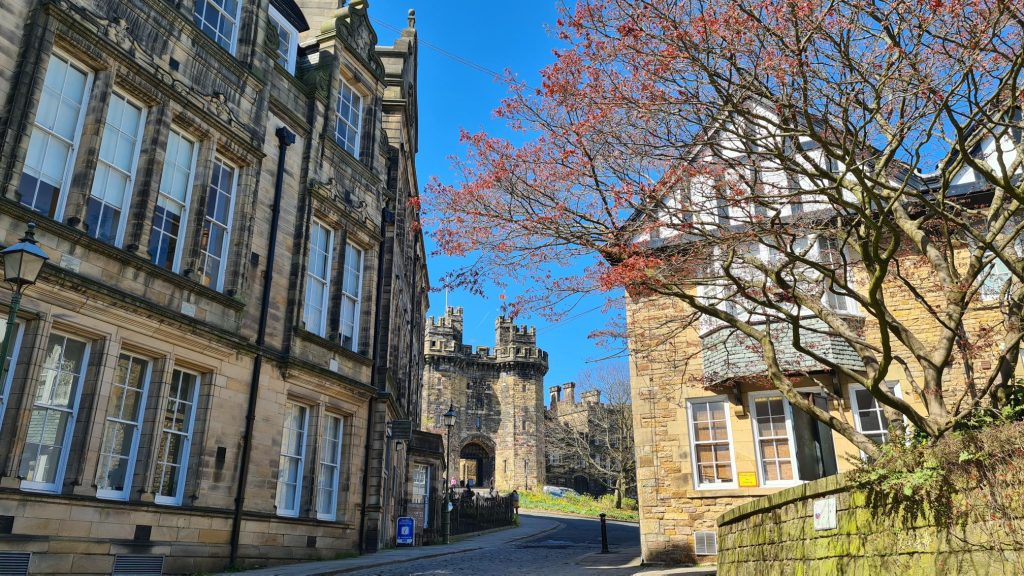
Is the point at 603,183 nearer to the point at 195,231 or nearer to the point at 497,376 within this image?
the point at 195,231

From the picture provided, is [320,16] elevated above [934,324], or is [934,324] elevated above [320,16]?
[320,16]

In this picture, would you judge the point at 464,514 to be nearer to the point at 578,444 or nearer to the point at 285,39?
the point at 285,39

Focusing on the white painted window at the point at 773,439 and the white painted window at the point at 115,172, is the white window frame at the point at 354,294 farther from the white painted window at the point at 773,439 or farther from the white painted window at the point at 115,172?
the white painted window at the point at 773,439

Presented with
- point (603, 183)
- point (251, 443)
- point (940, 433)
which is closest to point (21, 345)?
point (251, 443)

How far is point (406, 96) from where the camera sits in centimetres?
2270

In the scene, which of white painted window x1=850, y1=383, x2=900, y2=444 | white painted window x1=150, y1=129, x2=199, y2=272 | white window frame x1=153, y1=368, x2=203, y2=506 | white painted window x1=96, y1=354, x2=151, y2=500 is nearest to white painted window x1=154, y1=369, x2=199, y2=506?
white window frame x1=153, y1=368, x2=203, y2=506

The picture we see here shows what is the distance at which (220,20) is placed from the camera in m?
13.9

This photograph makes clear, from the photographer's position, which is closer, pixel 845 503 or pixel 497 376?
pixel 845 503

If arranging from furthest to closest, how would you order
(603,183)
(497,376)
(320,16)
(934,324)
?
(497,376)
(320,16)
(934,324)
(603,183)

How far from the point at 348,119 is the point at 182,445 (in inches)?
372

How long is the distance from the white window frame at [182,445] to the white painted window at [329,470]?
3.55m

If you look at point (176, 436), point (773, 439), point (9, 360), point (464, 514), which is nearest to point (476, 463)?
point (464, 514)

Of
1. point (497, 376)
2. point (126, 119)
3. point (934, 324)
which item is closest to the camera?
point (126, 119)

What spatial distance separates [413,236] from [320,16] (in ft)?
28.5
